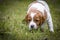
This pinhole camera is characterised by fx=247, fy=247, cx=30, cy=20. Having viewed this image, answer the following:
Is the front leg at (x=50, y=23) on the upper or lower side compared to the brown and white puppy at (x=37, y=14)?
lower

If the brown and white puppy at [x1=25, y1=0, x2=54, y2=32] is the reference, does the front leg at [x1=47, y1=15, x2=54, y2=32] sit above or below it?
below

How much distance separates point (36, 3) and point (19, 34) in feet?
0.95

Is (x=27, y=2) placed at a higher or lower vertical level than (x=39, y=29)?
higher

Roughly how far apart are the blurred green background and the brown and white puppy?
0.05 meters

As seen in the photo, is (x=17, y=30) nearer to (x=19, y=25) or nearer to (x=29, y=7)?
(x=19, y=25)

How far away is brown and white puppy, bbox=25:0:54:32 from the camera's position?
1.97 metres

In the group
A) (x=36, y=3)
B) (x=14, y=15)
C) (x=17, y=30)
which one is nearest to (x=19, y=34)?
(x=17, y=30)

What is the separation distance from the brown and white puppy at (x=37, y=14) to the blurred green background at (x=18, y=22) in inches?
1.8

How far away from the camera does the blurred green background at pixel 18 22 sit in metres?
2.02

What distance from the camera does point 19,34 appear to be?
79.4 inches

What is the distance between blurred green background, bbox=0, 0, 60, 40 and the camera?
202 centimetres

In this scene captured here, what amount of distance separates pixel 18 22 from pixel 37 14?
0.59ft

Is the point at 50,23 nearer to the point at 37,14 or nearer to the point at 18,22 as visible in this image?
the point at 37,14

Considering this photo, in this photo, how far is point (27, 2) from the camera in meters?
2.05
